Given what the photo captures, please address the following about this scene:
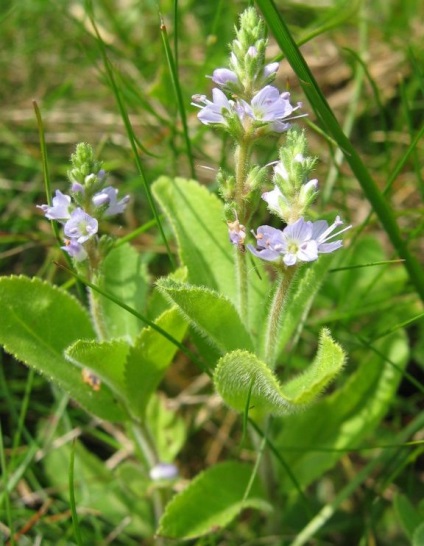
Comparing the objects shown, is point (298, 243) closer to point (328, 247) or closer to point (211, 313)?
point (328, 247)

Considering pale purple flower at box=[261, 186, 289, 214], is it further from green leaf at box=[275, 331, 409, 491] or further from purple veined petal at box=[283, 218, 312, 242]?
green leaf at box=[275, 331, 409, 491]

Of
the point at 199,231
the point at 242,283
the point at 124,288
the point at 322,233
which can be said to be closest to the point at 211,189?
the point at 199,231

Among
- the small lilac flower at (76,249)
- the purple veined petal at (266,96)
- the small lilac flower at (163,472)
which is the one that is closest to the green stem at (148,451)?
the small lilac flower at (163,472)

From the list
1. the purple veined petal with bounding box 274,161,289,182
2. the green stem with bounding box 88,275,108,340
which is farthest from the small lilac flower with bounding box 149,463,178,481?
the purple veined petal with bounding box 274,161,289,182

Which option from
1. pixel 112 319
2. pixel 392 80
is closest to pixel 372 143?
pixel 392 80

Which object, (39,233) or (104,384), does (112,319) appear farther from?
(39,233)

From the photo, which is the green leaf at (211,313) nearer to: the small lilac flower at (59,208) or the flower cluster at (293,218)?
the flower cluster at (293,218)
